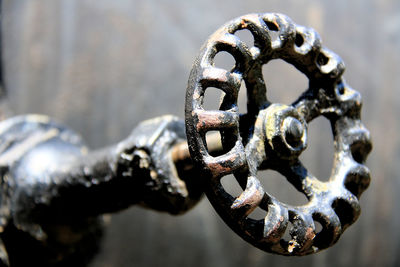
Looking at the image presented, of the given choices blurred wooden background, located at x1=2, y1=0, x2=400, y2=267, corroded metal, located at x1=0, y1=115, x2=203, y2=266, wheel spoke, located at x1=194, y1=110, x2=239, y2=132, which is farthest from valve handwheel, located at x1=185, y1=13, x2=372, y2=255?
blurred wooden background, located at x1=2, y1=0, x2=400, y2=267

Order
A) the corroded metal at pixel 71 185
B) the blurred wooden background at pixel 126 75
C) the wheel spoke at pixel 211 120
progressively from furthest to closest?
the blurred wooden background at pixel 126 75, the corroded metal at pixel 71 185, the wheel spoke at pixel 211 120

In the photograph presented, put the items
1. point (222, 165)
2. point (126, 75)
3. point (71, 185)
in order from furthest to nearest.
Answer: point (126, 75), point (71, 185), point (222, 165)

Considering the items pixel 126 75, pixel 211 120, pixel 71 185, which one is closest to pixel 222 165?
pixel 211 120

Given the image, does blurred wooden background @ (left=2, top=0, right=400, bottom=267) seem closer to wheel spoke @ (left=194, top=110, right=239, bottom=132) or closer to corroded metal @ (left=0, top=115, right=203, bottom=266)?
corroded metal @ (left=0, top=115, right=203, bottom=266)

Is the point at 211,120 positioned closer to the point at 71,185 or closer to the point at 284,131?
the point at 284,131

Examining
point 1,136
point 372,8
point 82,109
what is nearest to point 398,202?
point 372,8

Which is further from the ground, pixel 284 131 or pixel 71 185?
pixel 284 131

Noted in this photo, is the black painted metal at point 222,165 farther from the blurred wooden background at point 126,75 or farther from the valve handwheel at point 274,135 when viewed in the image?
the blurred wooden background at point 126,75

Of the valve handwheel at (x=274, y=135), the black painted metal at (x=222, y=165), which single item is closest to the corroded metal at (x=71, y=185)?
the black painted metal at (x=222, y=165)
